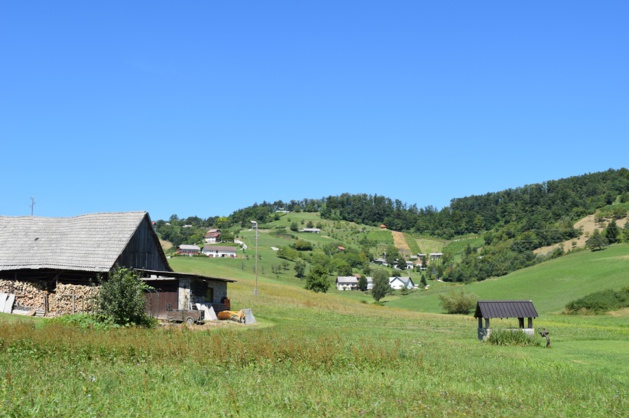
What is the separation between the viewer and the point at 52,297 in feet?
133

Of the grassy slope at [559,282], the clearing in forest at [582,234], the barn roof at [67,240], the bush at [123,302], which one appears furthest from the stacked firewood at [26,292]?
the clearing in forest at [582,234]

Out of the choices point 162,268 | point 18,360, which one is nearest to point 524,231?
point 162,268

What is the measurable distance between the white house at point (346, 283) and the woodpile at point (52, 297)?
124 meters

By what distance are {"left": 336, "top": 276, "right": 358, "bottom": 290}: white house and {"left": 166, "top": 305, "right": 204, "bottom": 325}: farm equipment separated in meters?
121

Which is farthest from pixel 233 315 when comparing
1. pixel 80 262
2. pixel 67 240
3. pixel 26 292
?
pixel 26 292

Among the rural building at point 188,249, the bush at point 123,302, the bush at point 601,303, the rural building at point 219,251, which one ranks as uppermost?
the rural building at point 188,249

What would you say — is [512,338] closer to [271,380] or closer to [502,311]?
[502,311]

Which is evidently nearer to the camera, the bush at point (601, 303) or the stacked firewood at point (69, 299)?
the stacked firewood at point (69, 299)

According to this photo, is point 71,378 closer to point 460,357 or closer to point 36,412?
point 36,412

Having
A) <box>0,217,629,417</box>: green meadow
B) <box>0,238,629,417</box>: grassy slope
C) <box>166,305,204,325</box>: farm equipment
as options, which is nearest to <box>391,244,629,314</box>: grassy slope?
<box>166,305,204,325</box>: farm equipment

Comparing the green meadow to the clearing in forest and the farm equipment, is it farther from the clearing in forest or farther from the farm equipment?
the clearing in forest

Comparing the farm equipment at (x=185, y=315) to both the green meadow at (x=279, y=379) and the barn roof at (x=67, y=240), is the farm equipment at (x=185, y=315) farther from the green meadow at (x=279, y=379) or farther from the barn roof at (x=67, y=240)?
the green meadow at (x=279, y=379)

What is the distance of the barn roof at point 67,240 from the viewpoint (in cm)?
4131

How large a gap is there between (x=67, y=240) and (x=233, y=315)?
1241cm
